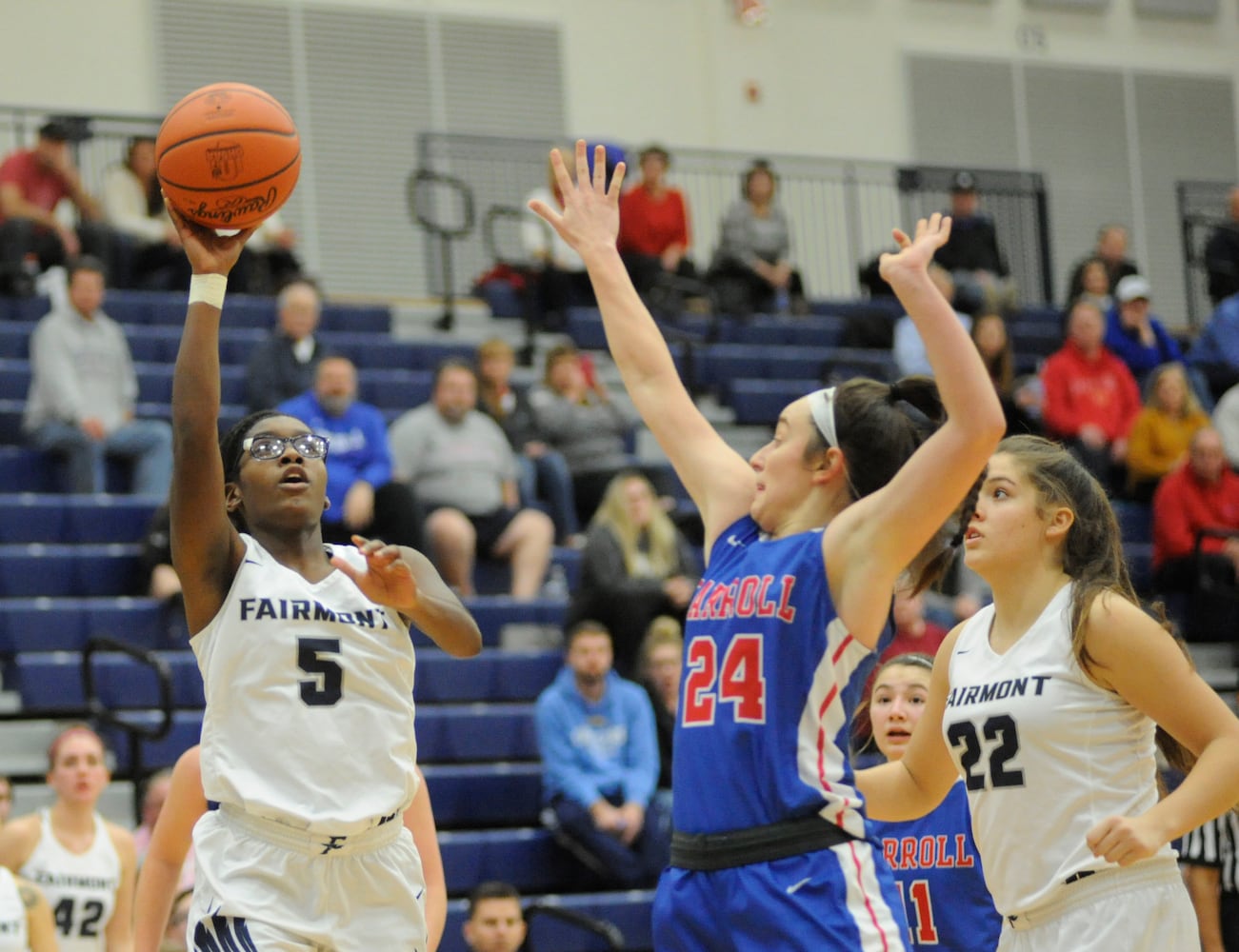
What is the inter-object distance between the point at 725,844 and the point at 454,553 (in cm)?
633

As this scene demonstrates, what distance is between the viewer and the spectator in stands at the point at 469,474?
9.95 meters

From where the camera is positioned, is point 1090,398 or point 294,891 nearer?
point 294,891

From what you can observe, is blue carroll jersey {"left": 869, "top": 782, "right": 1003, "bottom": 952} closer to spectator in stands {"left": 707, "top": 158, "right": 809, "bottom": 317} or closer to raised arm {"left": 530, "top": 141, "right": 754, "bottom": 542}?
raised arm {"left": 530, "top": 141, "right": 754, "bottom": 542}

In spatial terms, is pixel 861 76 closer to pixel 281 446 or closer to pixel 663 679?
pixel 663 679

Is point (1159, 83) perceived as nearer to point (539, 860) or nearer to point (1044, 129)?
point (1044, 129)

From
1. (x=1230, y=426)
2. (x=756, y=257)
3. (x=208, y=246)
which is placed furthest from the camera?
(x=756, y=257)

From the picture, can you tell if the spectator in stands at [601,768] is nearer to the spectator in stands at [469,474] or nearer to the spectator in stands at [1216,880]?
the spectator in stands at [469,474]

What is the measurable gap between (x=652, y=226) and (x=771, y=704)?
10.3 meters

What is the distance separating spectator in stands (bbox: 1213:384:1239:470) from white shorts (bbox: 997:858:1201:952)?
8921mm

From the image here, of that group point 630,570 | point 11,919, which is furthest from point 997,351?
point 11,919

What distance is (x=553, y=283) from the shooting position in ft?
42.8

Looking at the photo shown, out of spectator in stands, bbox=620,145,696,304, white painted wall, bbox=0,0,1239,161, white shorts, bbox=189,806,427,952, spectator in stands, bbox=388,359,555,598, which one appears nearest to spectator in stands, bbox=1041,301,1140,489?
spectator in stands, bbox=620,145,696,304

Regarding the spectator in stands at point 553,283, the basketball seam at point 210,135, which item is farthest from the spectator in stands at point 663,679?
the basketball seam at point 210,135

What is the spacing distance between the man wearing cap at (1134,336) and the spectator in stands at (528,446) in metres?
4.82
